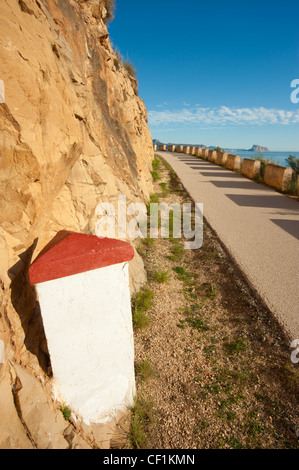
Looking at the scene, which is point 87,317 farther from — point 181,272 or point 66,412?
point 181,272

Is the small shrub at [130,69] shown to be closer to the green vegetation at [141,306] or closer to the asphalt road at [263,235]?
the asphalt road at [263,235]

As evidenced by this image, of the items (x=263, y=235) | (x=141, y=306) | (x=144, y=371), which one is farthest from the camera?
(x=263, y=235)

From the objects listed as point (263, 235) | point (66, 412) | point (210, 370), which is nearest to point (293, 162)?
point (263, 235)

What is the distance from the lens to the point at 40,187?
2.09 metres

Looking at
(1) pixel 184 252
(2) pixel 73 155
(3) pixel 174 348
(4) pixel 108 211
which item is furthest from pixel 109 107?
(3) pixel 174 348

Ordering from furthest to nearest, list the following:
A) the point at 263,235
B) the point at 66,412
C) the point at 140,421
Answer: the point at 263,235, the point at 140,421, the point at 66,412

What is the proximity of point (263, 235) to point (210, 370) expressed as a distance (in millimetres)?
3921

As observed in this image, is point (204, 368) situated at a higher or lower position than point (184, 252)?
lower

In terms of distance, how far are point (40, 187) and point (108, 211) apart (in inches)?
73.4

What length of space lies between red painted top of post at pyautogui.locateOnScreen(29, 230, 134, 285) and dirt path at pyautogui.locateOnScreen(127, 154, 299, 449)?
154cm

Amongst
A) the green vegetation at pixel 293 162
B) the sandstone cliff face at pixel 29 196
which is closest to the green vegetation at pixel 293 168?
the green vegetation at pixel 293 162

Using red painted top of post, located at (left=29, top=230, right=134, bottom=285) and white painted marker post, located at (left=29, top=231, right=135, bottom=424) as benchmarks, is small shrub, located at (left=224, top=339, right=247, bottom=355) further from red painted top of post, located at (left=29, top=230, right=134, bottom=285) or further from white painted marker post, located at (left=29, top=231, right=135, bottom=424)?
red painted top of post, located at (left=29, top=230, right=134, bottom=285)

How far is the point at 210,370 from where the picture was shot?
2691 millimetres
